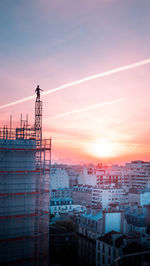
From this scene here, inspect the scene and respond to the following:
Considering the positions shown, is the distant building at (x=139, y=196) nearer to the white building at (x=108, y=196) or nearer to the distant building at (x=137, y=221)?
the white building at (x=108, y=196)

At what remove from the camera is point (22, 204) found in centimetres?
1970

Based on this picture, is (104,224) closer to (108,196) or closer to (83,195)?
(108,196)

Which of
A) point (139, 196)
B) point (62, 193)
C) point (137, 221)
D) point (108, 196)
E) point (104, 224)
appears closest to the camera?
point (104, 224)

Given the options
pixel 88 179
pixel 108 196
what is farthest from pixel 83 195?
pixel 88 179

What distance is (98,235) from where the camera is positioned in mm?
30422

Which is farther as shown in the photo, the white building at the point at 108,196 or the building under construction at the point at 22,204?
the white building at the point at 108,196

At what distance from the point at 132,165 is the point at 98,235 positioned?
68.0 metres

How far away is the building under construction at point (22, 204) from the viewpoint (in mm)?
19141

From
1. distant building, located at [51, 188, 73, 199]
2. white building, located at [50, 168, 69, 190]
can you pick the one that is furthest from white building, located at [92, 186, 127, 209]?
white building, located at [50, 168, 69, 190]

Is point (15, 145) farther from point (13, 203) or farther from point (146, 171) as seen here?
point (146, 171)

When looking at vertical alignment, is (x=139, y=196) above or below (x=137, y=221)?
below

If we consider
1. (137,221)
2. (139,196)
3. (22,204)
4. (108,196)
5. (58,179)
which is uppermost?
(22,204)

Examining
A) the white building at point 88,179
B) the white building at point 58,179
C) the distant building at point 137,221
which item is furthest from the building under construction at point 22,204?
the white building at point 58,179

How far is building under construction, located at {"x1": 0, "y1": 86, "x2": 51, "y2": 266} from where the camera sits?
754 inches
